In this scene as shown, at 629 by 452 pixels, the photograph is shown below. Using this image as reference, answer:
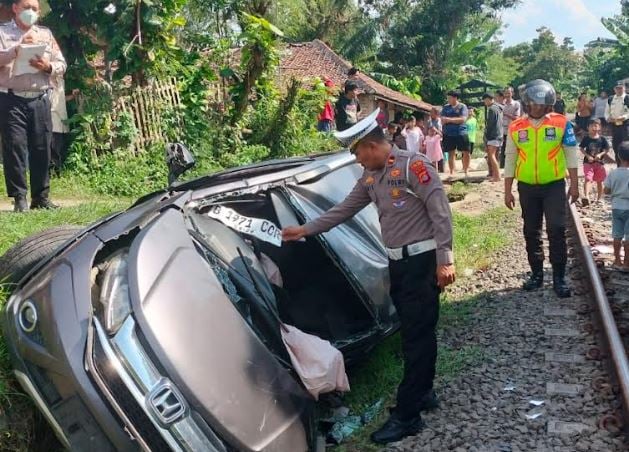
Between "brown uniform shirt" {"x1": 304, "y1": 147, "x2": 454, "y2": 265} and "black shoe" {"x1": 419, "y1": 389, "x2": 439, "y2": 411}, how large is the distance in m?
0.92

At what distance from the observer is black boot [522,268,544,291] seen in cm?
664

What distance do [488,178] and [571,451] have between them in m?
11.1

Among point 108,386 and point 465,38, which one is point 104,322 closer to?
point 108,386

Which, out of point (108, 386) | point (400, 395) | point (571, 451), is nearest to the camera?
point (108, 386)

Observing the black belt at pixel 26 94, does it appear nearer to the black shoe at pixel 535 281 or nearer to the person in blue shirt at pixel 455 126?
the black shoe at pixel 535 281

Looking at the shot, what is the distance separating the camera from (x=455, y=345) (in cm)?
536

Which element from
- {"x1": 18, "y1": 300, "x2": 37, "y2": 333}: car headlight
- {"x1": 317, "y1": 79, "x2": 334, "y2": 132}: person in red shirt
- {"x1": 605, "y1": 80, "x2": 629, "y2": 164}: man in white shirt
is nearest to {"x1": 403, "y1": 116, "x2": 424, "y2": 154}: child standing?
{"x1": 317, "y1": 79, "x2": 334, "y2": 132}: person in red shirt

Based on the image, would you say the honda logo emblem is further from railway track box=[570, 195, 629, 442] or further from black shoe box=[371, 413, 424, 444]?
railway track box=[570, 195, 629, 442]

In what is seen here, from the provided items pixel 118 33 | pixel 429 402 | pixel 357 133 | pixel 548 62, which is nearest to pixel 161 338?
pixel 357 133

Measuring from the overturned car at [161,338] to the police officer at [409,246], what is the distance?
2.67 feet

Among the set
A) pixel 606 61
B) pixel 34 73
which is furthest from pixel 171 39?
pixel 606 61

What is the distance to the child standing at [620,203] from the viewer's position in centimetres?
729

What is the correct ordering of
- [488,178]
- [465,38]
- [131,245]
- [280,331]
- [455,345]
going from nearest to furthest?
[131,245] → [280,331] → [455,345] → [488,178] → [465,38]

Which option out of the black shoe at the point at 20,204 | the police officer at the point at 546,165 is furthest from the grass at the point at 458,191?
the black shoe at the point at 20,204
